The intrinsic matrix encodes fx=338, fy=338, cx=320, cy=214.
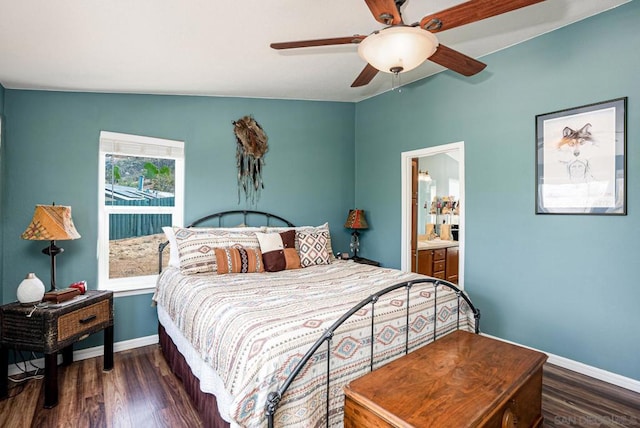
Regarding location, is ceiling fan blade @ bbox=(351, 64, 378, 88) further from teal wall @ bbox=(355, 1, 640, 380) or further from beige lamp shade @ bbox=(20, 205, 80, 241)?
beige lamp shade @ bbox=(20, 205, 80, 241)

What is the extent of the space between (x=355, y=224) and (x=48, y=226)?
122 inches

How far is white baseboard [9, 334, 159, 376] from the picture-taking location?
108 inches

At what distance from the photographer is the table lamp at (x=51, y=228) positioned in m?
2.49

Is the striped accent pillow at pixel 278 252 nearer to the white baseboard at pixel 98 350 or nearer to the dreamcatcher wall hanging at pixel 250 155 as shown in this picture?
the dreamcatcher wall hanging at pixel 250 155

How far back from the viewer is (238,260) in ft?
9.86

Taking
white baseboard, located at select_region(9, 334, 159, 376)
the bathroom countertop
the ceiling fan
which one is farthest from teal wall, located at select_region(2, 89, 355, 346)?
the ceiling fan

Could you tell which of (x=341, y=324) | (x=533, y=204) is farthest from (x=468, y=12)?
(x=533, y=204)

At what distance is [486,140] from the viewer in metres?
3.35

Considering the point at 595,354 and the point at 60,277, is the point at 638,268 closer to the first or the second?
the point at 595,354

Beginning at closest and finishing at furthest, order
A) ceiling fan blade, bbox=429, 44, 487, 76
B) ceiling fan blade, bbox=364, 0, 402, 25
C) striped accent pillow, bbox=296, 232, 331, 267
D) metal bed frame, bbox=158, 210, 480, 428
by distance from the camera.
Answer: metal bed frame, bbox=158, 210, 480, 428 < ceiling fan blade, bbox=364, 0, 402, 25 < ceiling fan blade, bbox=429, 44, 487, 76 < striped accent pillow, bbox=296, 232, 331, 267

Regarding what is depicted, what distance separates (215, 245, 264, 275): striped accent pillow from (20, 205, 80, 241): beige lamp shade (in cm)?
114

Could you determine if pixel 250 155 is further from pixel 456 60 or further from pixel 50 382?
pixel 50 382

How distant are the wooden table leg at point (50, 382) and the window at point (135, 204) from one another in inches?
37.1

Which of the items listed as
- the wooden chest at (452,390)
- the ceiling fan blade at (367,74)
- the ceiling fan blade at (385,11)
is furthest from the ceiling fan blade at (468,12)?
the wooden chest at (452,390)
